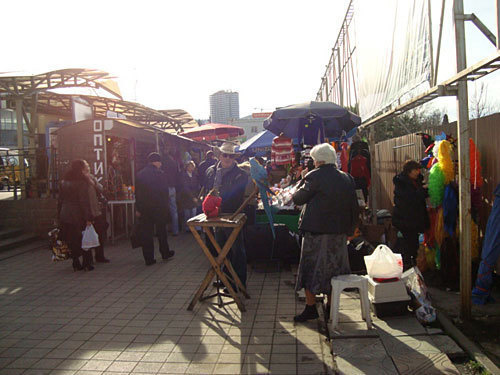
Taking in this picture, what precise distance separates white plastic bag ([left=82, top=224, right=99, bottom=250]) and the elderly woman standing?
421 centimetres

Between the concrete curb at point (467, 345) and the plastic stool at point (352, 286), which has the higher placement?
the plastic stool at point (352, 286)

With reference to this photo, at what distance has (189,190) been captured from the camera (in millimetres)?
10656

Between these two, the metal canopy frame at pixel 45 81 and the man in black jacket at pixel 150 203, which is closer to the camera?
the man in black jacket at pixel 150 203

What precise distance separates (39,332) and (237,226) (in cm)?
244

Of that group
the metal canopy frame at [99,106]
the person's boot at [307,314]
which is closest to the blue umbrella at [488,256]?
the person's boot at [307,314]

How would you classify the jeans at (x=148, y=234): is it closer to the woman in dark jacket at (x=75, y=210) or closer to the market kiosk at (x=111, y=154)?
Answer: the woman in dark jacket at (x=75, y=210)

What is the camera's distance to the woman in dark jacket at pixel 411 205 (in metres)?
5.56

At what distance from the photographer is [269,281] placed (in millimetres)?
6145

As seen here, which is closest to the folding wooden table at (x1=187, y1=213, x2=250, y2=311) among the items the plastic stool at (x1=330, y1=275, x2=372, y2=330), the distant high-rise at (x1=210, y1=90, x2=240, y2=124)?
the plastic stool at (x1=330, y1=275, x2=372, y2=330)

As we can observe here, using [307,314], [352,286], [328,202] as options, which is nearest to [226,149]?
[328,202]

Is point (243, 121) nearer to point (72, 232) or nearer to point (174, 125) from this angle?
point (174, 125)

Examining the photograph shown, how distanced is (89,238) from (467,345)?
18.9 feet

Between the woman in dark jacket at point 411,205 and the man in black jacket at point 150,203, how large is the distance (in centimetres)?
400

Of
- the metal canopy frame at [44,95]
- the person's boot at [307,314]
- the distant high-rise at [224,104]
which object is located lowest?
the person's boot at [307,314]
